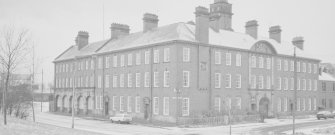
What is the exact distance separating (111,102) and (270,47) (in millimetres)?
23577

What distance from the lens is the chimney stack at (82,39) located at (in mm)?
71188

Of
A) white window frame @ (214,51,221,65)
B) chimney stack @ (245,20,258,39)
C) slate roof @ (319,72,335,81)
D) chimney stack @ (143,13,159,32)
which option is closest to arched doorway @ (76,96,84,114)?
chimney stack @ (143,13,159,32)

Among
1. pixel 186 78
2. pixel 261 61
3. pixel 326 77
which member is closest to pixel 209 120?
pixel 186 78

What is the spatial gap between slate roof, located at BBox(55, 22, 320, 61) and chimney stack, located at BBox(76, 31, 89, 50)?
5.98 meters

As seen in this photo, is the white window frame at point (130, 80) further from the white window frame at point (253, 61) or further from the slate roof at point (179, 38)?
the white window frame at point (253, 61)

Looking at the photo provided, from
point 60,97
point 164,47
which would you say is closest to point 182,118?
point 164,47

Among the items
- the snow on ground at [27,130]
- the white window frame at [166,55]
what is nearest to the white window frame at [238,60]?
the white window frame at [166,55]

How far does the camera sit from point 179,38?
44125mm

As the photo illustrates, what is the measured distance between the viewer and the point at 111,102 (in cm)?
5553

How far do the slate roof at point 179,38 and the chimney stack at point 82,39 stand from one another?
598 cm

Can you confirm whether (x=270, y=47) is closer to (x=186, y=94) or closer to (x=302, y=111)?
(x=302, y=111)

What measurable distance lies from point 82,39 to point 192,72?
107ft

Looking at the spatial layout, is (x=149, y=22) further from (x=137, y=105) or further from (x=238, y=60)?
(x=238, y=60)

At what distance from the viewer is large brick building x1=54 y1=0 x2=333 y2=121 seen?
147 ft
